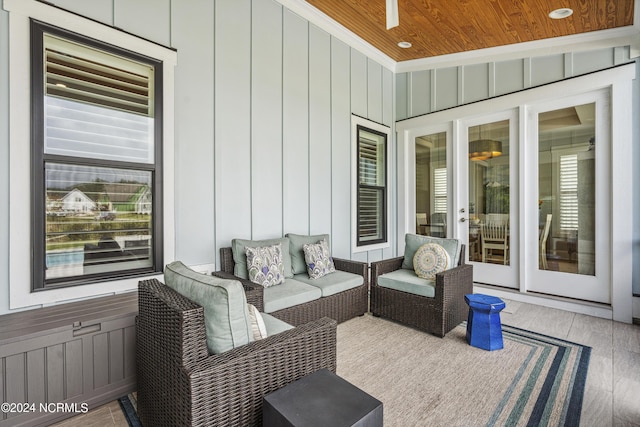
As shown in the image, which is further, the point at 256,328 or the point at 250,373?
the point at 256,328

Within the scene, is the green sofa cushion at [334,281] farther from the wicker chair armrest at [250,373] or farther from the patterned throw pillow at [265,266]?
the wicker chair armrest at [250,373]

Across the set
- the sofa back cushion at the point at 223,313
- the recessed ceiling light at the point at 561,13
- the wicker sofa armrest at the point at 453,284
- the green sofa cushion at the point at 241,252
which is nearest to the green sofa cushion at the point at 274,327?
the sofa back cushion at the point at 223,313

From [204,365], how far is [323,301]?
1860 mm

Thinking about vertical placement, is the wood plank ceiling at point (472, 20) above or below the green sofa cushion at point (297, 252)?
above

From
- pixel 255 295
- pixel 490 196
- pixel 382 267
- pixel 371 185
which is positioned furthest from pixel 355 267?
pixel 490 196

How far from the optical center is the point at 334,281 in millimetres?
3211

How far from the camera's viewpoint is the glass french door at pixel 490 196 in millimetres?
4148

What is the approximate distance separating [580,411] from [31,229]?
367 cm

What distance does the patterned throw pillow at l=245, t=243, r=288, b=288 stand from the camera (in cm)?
287

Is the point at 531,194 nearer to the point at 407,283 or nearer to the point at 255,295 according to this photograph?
the point at 407,283

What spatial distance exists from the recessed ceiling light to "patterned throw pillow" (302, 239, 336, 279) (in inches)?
139

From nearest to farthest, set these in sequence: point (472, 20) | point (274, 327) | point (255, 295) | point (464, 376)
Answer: point (274, 327) → point (464, 376) → point (255, 295) → point (472, 20)

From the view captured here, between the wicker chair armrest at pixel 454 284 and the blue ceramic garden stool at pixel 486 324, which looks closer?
the blue ceramic garden stool at pixel 486 324

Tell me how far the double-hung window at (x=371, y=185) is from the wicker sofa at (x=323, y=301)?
3.50ft
